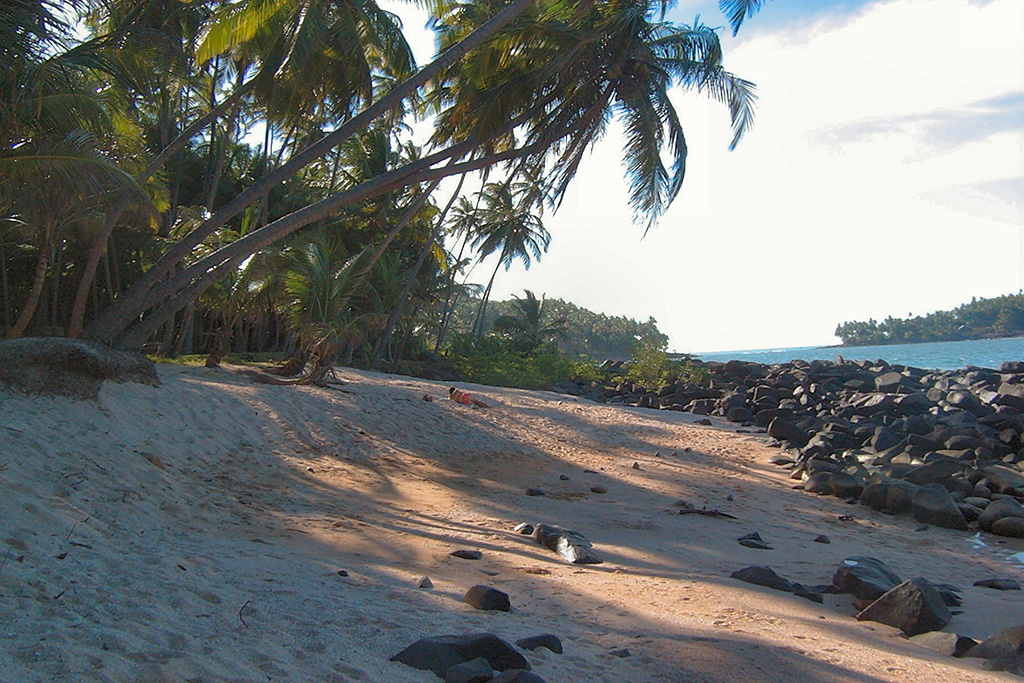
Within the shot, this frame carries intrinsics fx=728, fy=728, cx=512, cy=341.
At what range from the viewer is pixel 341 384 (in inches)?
468

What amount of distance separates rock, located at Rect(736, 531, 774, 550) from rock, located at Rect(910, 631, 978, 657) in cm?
199

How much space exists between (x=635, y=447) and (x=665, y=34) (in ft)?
25.9

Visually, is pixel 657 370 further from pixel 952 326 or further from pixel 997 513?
pixel 952 326

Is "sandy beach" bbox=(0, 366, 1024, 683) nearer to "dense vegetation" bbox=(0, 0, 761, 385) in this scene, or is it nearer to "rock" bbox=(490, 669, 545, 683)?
"rock" bbox=(490, 669, 545, 683)

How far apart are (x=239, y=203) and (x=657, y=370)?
1540 cm

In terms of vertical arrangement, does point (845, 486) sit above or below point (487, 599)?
above

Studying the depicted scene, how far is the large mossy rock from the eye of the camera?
6711 mm

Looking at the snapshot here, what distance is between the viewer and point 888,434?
12.5 m

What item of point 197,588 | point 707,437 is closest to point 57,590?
point 197,588

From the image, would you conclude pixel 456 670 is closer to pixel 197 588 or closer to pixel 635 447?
pixel 197 588

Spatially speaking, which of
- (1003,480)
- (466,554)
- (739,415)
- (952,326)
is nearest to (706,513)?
(466,554)

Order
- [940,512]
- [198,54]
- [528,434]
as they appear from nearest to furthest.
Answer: [940,512] → [528,434] → [198,54]

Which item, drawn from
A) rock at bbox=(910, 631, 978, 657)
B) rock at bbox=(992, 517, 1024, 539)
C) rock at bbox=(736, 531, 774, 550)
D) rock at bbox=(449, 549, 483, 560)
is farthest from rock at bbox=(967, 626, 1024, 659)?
rock at bbox=(992, 517, 1024, 539)

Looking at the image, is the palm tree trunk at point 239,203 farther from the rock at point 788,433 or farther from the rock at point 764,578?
the rock at point 788,433
